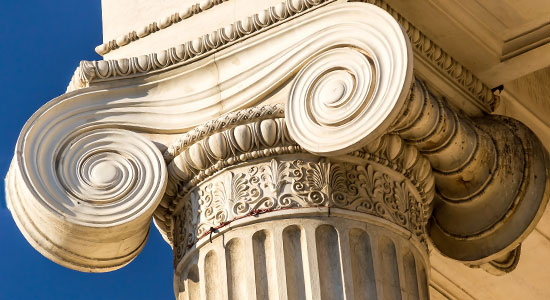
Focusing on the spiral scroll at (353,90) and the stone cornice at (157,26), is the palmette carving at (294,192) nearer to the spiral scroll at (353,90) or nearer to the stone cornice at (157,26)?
the spiral scroll at (353,90)

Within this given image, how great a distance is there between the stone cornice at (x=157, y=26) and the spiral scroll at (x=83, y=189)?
4.16 feet

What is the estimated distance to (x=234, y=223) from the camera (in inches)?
650

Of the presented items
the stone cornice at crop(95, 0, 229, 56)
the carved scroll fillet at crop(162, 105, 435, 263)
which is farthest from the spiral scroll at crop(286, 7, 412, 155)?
the stone cornice at crop(95, 0, 229, 56)

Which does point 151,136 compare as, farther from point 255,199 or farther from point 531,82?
point 531,82

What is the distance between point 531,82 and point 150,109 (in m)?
4.75

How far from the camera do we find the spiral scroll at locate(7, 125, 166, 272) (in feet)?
56.1

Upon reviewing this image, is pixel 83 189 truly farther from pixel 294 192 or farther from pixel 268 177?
pixel 294 192

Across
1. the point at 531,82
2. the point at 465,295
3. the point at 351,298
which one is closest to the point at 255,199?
the point at 351,298

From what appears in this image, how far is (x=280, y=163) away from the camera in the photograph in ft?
55.1

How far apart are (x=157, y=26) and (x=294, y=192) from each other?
9.24ft

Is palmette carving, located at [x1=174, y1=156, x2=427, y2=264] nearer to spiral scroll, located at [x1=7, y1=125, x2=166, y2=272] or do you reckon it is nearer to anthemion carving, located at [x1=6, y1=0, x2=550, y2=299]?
anthemion carving, located at [x1=6, y1=0, x2=550, y2=299]

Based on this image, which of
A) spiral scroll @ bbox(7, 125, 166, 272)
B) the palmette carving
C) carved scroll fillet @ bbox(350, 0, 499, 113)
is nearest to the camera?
the palmette carving

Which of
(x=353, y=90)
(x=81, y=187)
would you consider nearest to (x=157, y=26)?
(x=81, y=187)

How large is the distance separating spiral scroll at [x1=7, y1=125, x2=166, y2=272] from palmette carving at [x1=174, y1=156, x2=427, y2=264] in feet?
1.87
